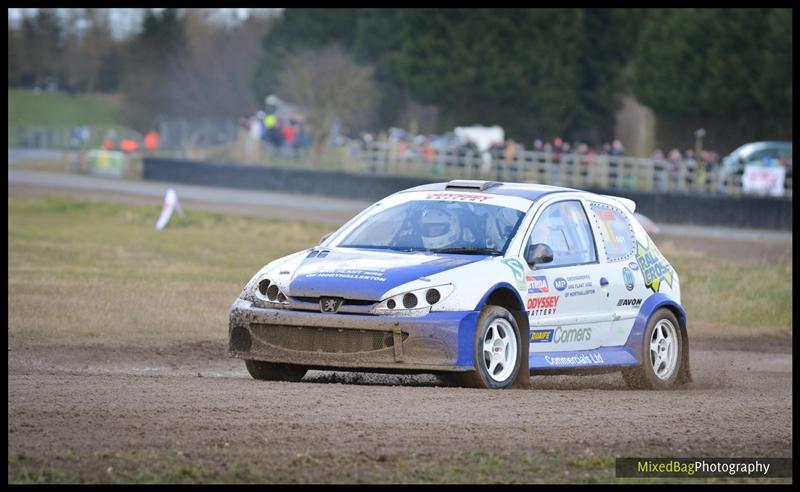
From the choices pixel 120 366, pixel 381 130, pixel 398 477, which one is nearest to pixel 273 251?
pixel 120 366

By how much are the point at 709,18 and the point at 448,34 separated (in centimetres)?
1816

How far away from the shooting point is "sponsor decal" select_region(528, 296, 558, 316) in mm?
9812

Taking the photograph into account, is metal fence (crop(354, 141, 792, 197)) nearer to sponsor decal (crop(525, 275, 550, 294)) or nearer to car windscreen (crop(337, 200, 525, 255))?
car windscreen (crop(337, 200, 525, 255))

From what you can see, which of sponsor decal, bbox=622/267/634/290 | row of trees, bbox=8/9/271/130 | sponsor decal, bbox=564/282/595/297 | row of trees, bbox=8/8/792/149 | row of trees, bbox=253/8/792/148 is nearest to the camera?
sponsor decal, bbox=564/282/595/297

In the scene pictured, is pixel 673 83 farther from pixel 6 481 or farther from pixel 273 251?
pixel 6 481

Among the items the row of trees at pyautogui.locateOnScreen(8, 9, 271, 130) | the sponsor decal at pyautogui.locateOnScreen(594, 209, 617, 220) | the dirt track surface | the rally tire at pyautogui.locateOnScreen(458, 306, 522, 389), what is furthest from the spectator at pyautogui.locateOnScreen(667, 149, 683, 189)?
the row of trees at pyautogui.locateOnScreen(8, 9, 271, 130)

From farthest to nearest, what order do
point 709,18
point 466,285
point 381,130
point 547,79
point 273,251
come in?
point 381,130
point 547,79
point 709,18
point 273,251
point 466,285

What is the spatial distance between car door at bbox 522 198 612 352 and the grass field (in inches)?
178

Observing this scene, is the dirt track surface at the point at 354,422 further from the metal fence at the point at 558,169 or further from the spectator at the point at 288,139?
the spectator at the point at 288,139

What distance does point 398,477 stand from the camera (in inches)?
237

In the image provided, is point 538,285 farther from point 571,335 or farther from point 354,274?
point 354,274

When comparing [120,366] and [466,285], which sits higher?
[466,285]

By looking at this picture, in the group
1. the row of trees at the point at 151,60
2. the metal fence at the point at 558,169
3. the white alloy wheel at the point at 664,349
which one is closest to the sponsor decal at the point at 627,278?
the white alloy wheel at the point at 664,349

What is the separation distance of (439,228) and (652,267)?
1.92 m
